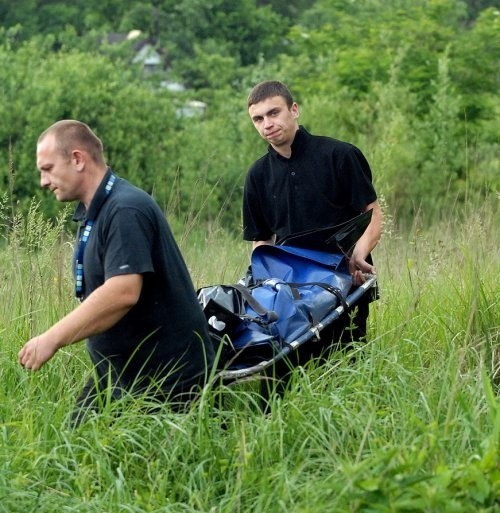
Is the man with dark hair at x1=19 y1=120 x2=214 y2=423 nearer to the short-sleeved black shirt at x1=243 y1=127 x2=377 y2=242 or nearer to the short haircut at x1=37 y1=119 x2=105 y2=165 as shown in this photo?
the short haircut at x1=37 y1=119 x2=105 y2=165

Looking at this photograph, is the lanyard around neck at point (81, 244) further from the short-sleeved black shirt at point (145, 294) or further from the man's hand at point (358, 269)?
the man's hand at point (358, 269)

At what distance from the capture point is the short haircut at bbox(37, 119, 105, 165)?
Result: 536cm

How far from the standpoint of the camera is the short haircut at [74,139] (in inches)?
211

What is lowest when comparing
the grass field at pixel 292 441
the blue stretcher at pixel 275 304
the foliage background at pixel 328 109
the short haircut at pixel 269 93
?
the foliage background at pixel 328 109

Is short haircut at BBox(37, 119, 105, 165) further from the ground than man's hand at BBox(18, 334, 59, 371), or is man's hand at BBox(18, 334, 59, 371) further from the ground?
short haircut at BBox(37, 119, 105, 165)

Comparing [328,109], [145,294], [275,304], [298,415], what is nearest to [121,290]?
[145,294]

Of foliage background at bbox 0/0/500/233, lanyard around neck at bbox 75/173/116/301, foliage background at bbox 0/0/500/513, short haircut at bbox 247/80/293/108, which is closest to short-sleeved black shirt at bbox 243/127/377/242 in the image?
short haircut at bbox 247/80/293/108

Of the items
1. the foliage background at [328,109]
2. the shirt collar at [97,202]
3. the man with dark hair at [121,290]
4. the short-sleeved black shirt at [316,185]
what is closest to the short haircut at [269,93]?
the short-sleeved black shirt at [316,185]

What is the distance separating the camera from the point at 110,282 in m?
5.17

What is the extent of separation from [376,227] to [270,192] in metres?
0.56

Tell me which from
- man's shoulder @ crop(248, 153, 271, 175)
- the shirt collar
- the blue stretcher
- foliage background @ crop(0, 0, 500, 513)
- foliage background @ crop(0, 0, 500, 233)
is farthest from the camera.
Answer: foliage background @ crop(0, 0, 500, 233)

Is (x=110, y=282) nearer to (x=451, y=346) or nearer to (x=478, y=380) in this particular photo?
(x=478, y=380)

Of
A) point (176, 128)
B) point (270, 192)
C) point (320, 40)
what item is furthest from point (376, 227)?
point (320, 40)

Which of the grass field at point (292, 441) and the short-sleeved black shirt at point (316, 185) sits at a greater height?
the short-sleeved black shirt at point (316, 185)
